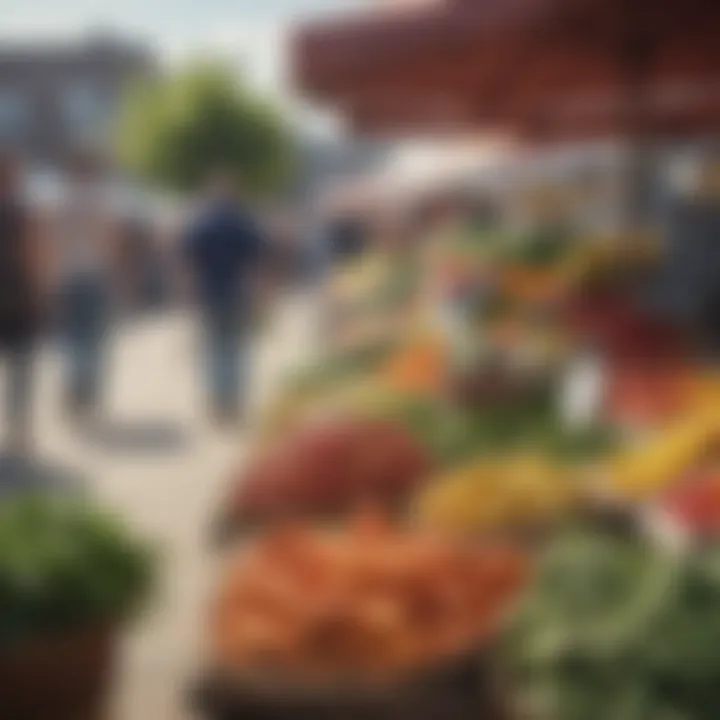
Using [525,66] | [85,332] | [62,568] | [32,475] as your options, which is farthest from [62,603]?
[525,66]

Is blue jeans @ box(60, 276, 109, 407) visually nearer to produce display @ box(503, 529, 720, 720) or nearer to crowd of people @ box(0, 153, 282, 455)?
crowd of people @ box(0, 153, 282, 455)

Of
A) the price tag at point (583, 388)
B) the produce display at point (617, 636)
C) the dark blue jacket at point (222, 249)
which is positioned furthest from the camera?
the price tag at point (583, 388)

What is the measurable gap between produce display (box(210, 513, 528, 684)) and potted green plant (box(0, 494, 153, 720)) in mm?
124

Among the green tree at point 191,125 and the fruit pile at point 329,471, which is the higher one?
the green tree at point 191,125

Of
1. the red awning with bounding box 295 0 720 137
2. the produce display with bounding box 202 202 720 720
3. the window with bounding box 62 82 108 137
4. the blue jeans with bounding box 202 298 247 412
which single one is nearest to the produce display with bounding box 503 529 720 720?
the produce display with bounding box 202 202 720 720

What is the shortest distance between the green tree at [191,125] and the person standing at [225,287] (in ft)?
0.19

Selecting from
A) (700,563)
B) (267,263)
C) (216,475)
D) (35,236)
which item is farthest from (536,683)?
(35,236)

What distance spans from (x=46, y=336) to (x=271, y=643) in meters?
0.43

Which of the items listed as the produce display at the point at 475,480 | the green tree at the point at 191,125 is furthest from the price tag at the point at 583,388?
the green tree at the point at 191,125

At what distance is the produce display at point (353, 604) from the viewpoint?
1.88m

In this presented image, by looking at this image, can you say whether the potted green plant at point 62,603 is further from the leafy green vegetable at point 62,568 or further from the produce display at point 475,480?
the produce display at point 475,480

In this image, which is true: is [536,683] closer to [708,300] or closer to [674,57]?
[708,300]

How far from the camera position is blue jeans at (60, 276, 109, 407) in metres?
1.78

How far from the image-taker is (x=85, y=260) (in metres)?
1.78
